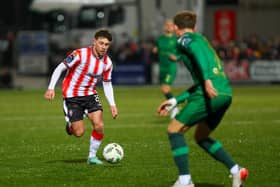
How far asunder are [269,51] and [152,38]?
5.91 meters

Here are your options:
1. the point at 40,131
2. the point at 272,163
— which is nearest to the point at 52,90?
the point at 272,163

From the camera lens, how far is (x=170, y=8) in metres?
38.8

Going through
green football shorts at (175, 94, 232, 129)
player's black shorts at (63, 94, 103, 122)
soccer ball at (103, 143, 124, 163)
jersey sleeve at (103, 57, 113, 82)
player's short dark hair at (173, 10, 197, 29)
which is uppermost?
player's short dark hair at (173, 10, 197, 29)

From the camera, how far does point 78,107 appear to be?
13.2 m

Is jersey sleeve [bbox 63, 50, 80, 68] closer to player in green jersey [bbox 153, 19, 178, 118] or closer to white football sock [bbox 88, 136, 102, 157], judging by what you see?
white football sock [bbox 88, 136, 102, 157]

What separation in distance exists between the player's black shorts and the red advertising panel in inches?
1170

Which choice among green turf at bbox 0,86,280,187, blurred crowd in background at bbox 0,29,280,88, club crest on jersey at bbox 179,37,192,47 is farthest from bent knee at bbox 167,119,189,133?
blurred crowd in background at bbox 0,29,280,88

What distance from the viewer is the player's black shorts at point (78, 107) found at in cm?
1317

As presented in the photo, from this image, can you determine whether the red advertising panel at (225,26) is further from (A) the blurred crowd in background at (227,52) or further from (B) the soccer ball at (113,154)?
(B) the soccer ball at (113,154)

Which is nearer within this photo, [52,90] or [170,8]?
[52,90]

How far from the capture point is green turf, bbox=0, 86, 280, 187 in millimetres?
11398

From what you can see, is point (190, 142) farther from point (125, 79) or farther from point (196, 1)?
point (196, 1)

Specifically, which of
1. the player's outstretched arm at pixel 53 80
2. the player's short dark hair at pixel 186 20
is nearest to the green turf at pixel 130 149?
the player's outstretched arm at pixel 53 80

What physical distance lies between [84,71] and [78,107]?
0.54 m
